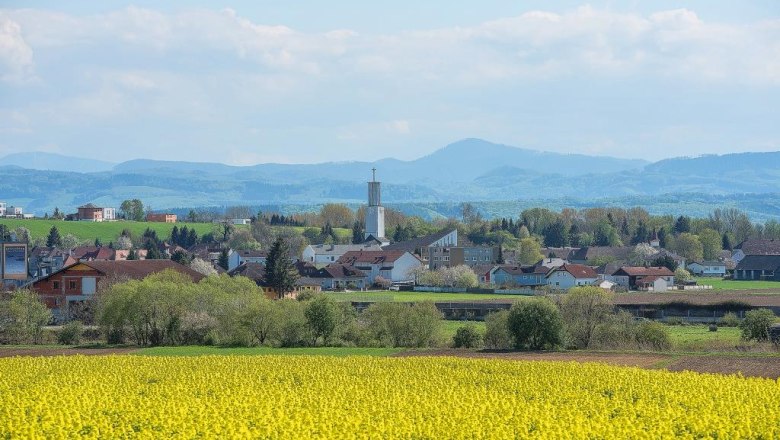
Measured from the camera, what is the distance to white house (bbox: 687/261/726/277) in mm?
174125

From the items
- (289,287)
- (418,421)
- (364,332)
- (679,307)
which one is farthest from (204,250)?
(418,421)

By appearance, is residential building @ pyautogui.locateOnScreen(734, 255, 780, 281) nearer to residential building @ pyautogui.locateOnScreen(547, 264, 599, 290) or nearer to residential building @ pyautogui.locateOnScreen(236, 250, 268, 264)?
residential building @ pyautogui.locateOnScreen(547, 264, 599, 290)

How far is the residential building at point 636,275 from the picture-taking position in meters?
136

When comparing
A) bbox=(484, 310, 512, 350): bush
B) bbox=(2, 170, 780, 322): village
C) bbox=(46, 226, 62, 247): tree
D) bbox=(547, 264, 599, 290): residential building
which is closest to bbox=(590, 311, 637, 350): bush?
bbox=(484, 310, 512, 350): bush

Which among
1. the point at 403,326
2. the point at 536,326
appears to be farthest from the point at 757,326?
the point at 403,326

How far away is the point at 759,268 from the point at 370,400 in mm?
137400

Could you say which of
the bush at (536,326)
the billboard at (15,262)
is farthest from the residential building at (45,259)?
the bush at (536,326)

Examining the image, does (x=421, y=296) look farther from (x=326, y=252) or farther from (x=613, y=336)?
(x=326, y=252)

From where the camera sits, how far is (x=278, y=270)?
116812 millimetres

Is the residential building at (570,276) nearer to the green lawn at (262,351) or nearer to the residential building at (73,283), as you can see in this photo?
the residential building at (73,283)

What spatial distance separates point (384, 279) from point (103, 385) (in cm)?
11012

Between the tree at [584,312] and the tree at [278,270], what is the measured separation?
5143cm

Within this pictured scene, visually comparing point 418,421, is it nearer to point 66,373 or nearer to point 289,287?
point 66,373

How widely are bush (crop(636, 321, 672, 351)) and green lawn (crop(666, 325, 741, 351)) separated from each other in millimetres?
708
